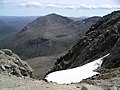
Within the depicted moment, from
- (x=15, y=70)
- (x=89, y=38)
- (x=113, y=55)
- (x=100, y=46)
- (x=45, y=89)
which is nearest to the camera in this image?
(x=45, y=89)

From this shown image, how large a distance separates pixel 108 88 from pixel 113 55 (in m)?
37.7

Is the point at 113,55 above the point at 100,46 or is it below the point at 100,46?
below

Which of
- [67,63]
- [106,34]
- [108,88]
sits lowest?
[108,88]

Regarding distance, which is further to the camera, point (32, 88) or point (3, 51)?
point (3, 51)

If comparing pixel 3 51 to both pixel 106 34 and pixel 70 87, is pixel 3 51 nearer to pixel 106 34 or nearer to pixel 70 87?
pixel 70 87

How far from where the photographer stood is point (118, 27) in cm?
9906

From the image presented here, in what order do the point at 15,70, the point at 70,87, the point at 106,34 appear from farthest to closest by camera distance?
the point at 106,34, the point at 15,70, the point at 70,87

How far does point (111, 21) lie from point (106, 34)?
18597mm

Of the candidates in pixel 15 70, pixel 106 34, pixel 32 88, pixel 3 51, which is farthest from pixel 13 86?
pixel 106 34

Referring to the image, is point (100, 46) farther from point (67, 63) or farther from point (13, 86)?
point (13, 86)

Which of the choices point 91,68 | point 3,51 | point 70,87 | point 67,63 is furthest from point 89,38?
point 70,87

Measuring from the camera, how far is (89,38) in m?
115

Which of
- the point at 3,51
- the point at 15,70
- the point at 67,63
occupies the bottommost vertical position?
the point at 15,70

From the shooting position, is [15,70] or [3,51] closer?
[15,70]
